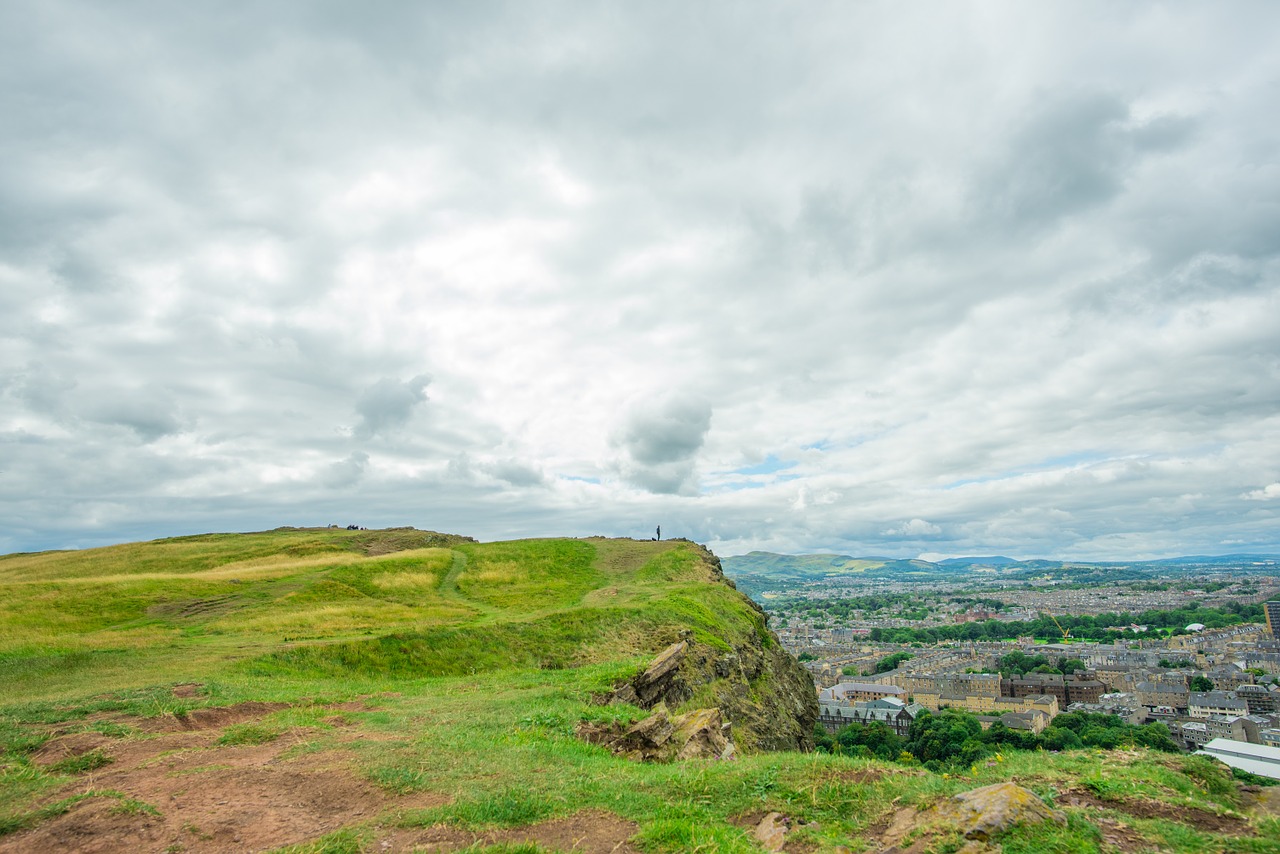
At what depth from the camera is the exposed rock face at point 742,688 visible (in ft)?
89.7

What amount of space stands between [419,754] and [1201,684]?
142577mm

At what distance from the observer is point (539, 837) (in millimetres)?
10016

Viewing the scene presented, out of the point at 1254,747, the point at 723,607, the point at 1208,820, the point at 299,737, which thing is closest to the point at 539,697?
the point at 299,737

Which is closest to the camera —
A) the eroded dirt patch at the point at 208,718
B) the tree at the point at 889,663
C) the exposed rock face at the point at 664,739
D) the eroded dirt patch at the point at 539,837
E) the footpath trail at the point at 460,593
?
the eroded dirt patch at the point at 539,837

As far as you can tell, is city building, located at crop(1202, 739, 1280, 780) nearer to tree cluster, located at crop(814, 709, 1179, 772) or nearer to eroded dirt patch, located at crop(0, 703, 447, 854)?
eroded dirt patch, located at crop(0, 703, 447, 854)

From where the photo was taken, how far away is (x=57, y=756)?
14078 millimetres

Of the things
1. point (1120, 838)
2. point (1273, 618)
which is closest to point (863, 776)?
point (1120, 838)

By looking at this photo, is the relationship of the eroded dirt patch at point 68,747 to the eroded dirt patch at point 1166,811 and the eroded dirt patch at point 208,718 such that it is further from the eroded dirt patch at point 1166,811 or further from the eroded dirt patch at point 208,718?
the eroded dirt patch at point 1166,811

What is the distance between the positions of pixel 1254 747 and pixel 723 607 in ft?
118

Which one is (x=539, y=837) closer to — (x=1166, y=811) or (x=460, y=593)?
(x=1166, y=811)

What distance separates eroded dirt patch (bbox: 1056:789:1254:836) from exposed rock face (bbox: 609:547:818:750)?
16.2 meters

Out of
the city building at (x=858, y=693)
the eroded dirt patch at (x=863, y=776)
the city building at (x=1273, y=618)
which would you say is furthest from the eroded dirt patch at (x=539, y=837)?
the city building at (x=1273, y=618)

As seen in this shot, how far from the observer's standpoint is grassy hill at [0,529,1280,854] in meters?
9.86

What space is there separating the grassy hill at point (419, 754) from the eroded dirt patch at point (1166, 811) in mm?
41
